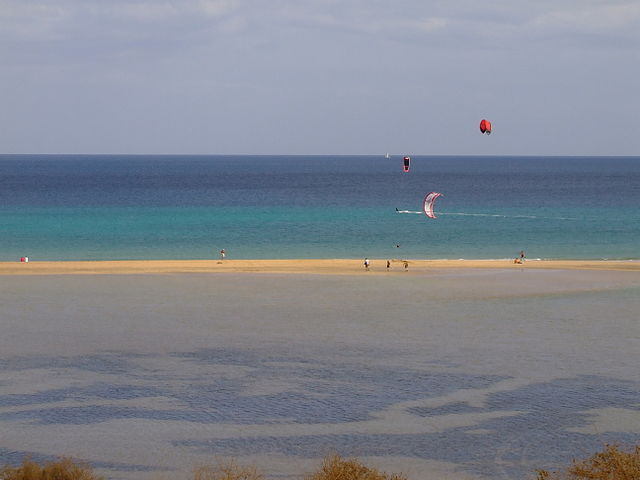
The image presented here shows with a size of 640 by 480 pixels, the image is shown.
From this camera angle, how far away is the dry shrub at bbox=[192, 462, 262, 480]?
765 inches

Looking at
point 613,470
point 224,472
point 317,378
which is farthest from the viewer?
point 317,378

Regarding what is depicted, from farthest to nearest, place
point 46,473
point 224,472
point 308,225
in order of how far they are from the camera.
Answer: point 308,225, point 224,472, point 46,473

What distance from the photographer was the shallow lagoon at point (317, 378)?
2218 centimetres

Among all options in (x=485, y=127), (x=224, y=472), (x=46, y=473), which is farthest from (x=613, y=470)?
(x=485, y=127)

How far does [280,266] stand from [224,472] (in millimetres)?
38046

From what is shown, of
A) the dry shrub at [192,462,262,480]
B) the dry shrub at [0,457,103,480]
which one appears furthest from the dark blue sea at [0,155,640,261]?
the dry shrub at [0,457,103,480]

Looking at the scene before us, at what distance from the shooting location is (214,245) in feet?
240

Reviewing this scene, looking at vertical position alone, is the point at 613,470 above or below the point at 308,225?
below

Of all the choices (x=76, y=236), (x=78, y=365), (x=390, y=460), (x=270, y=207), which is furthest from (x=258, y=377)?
(x=270, y=207)

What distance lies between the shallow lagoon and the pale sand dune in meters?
8.50

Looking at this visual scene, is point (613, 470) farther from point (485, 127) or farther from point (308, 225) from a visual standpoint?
point (308, 225)

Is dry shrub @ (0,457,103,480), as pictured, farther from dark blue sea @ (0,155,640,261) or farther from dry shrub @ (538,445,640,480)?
dark blue sea @ (0,155,640,261)

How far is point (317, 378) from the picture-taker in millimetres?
28578

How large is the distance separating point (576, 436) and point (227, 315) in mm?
19222
